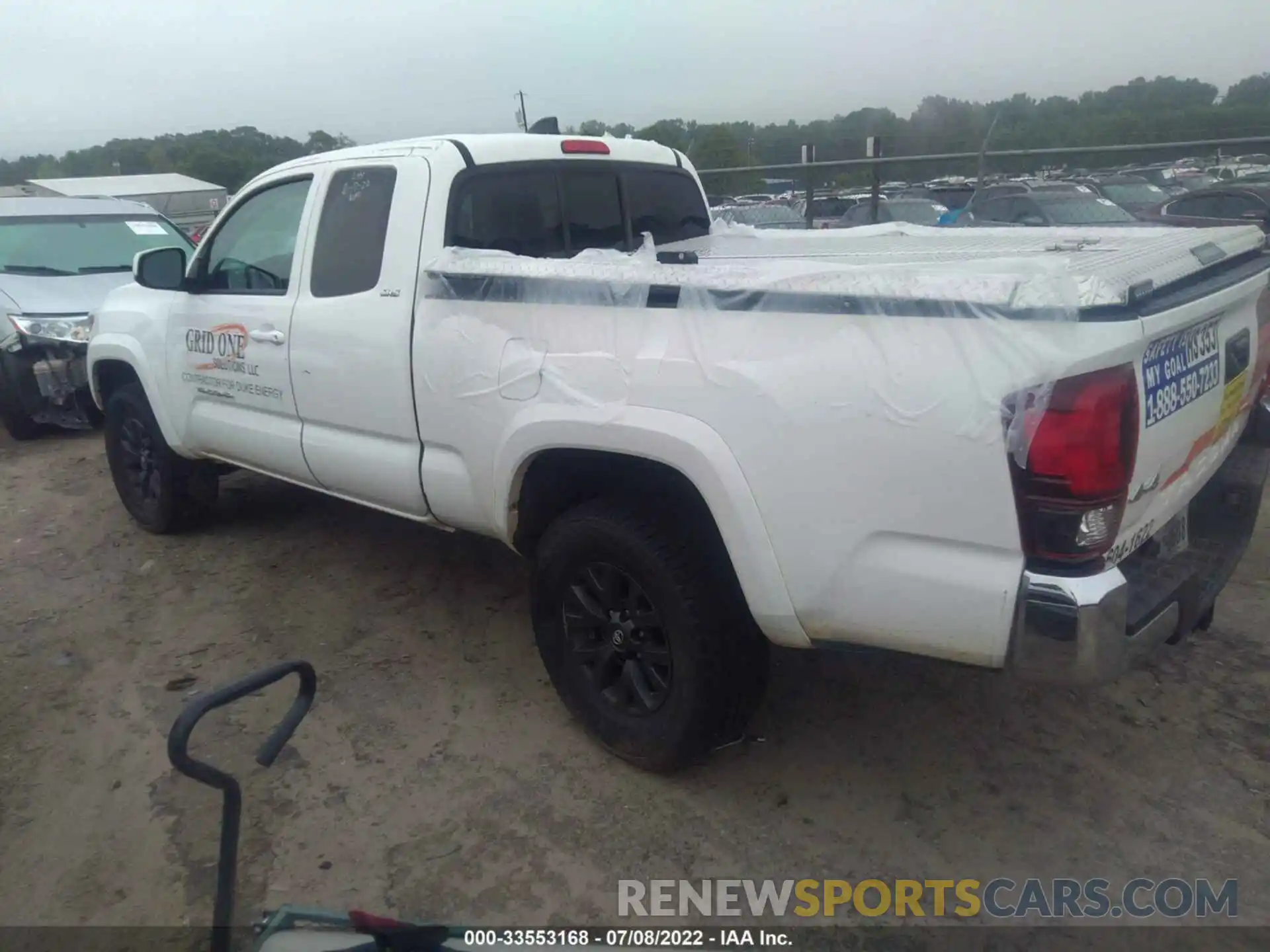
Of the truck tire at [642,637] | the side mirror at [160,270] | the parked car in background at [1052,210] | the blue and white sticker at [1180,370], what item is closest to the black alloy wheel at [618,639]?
the truck tire at [642,637]

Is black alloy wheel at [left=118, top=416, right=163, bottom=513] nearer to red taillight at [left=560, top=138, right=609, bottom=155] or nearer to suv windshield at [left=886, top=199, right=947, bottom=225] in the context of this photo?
red taillight at [left=560, top=138, right=609, bottom=155]

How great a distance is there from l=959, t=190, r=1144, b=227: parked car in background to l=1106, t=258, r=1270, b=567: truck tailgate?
25.8 ft

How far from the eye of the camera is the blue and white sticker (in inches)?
89.0

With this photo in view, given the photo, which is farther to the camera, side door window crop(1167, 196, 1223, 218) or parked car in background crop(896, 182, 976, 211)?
parked car in background crop(896, 182, 976, 211)

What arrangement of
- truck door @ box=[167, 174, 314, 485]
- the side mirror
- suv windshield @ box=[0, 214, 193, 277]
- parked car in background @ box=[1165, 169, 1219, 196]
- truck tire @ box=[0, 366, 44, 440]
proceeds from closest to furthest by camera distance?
1. truck door @ box=[167, 174, 314, 485]
2. the side mirror
3. truck tire @ box=[0, 366, 44, 440]
4. suv windshield @ box=[0, 214, 193, 277]
5. parked car in background @ box=[1165, 169, 1219, 196]

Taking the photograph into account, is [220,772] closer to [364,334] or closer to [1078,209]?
[364,334]

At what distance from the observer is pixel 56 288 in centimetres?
791

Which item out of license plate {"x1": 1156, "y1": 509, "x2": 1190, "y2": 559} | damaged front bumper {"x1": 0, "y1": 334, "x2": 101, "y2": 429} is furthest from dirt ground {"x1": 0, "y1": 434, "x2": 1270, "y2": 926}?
damaged front bumper {"x1": 0, "y1": 334, "x2": 101, "y2": 429}

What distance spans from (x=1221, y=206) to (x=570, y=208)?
809 cm

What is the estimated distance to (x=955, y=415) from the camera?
221cm

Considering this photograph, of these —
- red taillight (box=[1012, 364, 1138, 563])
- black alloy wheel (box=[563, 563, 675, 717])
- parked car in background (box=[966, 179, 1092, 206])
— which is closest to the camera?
red taillight (box=[1012, 364, 1138, 563])

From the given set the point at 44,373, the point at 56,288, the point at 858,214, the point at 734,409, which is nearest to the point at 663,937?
the point at 734,409

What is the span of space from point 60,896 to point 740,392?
2.38m

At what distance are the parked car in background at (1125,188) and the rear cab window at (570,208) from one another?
27.6ft
